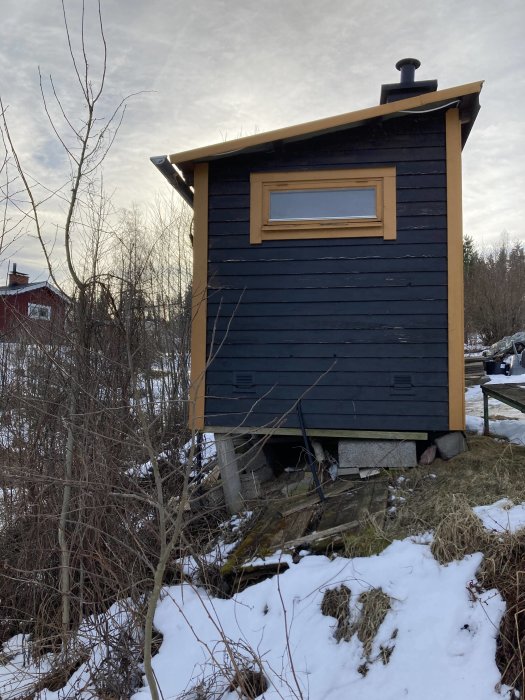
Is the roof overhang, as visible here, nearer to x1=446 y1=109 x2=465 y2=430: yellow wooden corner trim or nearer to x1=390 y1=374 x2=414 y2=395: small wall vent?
x1=446 y1=109 x2=465 y2=430: yellow wooden corner trim

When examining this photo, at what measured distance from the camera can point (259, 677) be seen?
10.5 ft

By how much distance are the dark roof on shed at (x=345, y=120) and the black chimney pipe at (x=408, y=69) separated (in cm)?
99

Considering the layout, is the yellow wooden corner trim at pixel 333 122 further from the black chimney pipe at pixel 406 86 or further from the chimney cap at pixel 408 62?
the chimney cap at pixel 408 62

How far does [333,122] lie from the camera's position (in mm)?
5098

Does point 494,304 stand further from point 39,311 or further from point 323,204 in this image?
point 39,311

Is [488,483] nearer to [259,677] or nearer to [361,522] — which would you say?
[361,522]

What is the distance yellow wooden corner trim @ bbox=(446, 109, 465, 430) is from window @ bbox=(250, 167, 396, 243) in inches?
22.2

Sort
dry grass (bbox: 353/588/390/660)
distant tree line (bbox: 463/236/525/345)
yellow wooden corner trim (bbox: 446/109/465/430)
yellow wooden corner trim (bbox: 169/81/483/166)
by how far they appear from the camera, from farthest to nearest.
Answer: distant tree line (bbox: 463/236/525/345), yellow wooden corner trim (bbox: 446/109/465/430), yellow wooden corner trim (bbox: 169/81/483/166), dry grass (bbox: 353/588/390/660)

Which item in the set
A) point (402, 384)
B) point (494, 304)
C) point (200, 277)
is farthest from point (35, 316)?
point (494, 304)

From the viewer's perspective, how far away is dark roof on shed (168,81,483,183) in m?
5.01

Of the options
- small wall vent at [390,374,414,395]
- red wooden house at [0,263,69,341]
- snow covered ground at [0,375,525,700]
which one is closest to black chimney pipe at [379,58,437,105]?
small wall vent at [390,374,414,395]

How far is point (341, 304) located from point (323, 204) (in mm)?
1054

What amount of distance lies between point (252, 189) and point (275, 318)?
4.51ft

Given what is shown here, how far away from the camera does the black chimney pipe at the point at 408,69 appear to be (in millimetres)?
6012
